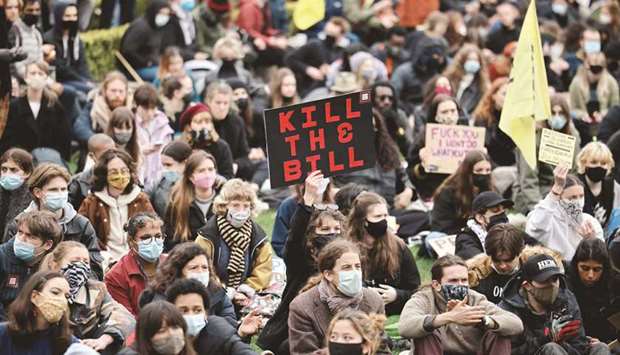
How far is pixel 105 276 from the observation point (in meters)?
13.0

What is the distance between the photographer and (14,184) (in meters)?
14.3

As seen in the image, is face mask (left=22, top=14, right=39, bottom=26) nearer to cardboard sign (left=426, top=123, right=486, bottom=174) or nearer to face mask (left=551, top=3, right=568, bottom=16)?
cardboard sign (left=426, top=123, right=486, bottom=174)

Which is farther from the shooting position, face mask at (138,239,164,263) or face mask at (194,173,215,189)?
face mask at (194,173,215,189)

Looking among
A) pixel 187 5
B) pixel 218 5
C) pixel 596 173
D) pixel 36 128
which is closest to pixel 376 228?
pixel 596 173

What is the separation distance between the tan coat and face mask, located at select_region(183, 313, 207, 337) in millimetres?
1644

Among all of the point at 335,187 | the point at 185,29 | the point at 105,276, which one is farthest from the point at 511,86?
the point at 185,29

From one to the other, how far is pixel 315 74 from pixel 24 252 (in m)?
10.4

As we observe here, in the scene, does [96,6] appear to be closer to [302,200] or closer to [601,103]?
[601,103]

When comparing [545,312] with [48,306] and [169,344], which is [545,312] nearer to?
[169,344]

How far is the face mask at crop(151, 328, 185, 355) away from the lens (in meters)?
10.2

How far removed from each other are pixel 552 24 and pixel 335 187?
9.43m

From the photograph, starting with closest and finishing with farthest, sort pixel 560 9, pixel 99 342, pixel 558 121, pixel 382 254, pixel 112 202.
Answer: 1. pixel 99 342
2. pixel 382 254
3. pixel 112 202
4. pixel 558 121
5. pixel 560 9

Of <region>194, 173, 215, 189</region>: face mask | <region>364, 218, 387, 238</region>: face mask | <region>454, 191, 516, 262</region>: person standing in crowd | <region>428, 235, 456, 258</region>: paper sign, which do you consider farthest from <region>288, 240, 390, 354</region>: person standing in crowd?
<region>428, 235, 456, 258</region>: paper sign

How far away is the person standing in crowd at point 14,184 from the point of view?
14281mm
